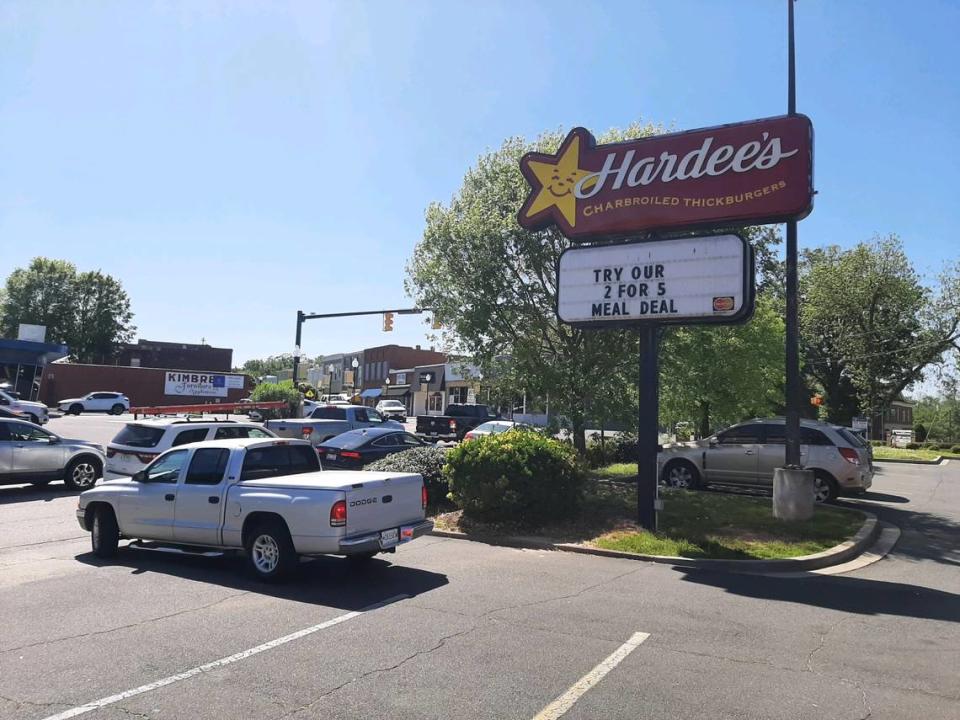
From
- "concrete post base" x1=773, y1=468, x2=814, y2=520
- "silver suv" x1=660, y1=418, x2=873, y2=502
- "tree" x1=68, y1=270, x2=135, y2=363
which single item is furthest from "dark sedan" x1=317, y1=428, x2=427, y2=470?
"tree" x1=68, y1=270, x2=135, y2=363

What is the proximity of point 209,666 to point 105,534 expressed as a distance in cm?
476

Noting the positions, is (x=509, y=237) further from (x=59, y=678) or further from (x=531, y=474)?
(x=59, y=678)

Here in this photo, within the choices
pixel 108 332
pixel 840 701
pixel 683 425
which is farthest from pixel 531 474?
pixel 108 332

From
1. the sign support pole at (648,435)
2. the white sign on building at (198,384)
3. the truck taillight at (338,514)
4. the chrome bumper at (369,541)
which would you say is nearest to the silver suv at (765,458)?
the sign support pole at (648,435)

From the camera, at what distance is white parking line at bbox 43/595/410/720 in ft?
14.7

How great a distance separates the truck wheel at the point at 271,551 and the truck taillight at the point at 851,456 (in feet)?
38.5

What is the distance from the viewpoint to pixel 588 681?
5.04m

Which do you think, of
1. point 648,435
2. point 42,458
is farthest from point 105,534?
point 648,435

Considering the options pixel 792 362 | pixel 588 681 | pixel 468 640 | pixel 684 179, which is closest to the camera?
pixel 588 681

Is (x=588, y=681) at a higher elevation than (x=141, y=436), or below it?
below

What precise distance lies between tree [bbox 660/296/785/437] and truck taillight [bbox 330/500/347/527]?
1065 cm

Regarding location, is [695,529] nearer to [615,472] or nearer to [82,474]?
[615,472]

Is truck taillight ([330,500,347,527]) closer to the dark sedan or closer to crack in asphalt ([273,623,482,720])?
crack in asphalt ([273,623,482,720])

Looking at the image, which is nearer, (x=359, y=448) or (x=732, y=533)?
(x=732, y=533)
